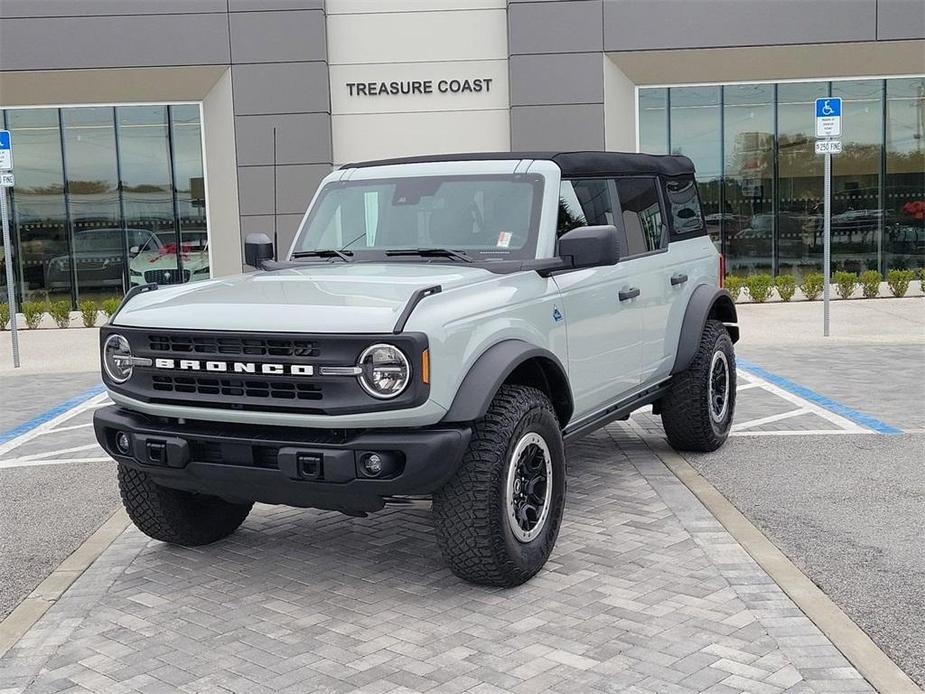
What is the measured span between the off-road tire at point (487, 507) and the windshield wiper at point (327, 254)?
1.40 m

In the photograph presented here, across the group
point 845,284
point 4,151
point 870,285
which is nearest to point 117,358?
point 4,151

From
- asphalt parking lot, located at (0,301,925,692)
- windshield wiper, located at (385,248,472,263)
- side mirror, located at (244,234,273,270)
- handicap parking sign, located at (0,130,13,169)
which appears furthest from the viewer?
handicap parking sign, located at (0,130,13,169)

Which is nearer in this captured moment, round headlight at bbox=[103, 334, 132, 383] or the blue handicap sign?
round headlight at bbox=[103, 334, 132, 383]

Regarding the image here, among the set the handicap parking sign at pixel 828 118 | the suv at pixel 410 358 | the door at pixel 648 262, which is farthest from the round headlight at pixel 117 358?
the handicap parking sign at pixel 828 118

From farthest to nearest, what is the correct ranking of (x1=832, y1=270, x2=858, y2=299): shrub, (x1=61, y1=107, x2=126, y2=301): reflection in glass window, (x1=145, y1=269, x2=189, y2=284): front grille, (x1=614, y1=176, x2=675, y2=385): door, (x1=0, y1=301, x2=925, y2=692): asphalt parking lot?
Answer: (x1=145, y1=269, x2=189, y2=284): front grille < (x1=61, y1=107, x2=126, y2=301): reflection in glass window < (x1=832, y1=270, x2=858, y2=299): shrub < (x1=614, y1=176, x2=675, y2=385): door < (x1=0, y1=301, x2=925, y2=692): asphalt parking lot

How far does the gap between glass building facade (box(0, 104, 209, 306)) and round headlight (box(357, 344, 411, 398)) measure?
1906 cm

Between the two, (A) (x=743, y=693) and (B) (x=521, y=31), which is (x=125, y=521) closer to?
(A) (x=743, y=693)

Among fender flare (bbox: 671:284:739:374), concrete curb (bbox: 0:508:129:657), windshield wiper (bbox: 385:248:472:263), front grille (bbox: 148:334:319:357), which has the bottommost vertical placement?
concrete curb (bbox: 0:508:129:657)

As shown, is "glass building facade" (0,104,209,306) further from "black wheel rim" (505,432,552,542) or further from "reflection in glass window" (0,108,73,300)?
Result: "black wheel rim" (505,432,552,542)

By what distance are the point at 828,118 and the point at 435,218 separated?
9204 mm

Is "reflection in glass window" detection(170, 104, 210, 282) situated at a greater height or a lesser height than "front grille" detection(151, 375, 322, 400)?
greater

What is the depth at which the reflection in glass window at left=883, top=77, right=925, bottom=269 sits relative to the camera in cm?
2283

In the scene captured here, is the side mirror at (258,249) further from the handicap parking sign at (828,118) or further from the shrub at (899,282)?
the shrub at (899,282)

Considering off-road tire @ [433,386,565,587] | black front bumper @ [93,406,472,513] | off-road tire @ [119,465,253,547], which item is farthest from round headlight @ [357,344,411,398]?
off-road tire @ [119,465,253,547]
